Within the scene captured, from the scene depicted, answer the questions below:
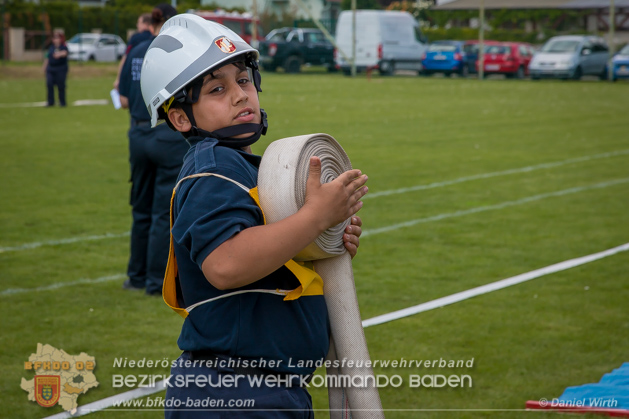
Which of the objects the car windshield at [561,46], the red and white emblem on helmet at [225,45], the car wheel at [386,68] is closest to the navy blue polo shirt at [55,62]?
the car wheel at [386,68]

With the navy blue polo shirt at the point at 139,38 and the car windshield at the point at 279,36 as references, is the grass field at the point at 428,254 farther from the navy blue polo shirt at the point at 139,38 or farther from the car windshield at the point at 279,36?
the car windshield at the point at 279,36

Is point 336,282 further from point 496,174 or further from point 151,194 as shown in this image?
point 496,174

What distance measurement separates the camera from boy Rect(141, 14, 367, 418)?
6.67 ft

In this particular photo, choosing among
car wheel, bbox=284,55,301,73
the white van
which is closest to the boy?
the white van

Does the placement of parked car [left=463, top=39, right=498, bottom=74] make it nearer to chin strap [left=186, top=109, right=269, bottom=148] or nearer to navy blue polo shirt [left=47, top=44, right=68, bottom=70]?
navy blue polo shirt [left=47, top=44, right=68, bottom=70]

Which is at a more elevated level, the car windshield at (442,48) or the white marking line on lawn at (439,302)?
the car windshield at (442,48)

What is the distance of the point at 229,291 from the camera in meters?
2.15

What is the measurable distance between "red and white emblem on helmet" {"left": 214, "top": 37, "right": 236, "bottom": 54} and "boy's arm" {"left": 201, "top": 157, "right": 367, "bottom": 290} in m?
0.48

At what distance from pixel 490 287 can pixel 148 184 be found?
307cm

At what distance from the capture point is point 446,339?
546 cm

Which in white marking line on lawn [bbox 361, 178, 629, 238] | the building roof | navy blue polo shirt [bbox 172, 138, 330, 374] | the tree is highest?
the building roof

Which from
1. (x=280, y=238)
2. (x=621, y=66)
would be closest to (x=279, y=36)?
(x=621, y=66)

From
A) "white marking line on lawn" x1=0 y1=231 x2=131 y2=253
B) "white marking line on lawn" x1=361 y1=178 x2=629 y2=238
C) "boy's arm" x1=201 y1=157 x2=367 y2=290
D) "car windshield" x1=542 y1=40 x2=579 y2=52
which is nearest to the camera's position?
"boy's arm" x1=201 y1=157 x2=367 y2=290

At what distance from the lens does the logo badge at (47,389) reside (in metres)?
4.55
